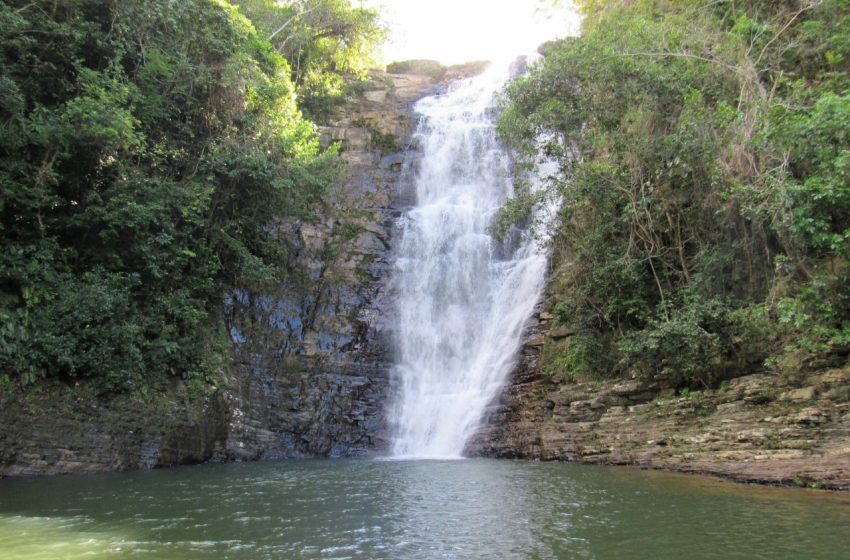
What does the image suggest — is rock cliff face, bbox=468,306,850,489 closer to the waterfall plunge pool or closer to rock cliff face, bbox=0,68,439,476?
the waterfall plunge pool

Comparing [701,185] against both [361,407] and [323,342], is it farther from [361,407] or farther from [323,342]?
[323,342]

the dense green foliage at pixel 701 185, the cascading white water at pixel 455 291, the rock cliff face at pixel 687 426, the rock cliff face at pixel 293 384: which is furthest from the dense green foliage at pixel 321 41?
the rock cliff face at pixel 687 426

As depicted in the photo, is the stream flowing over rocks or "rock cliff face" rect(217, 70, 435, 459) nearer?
the stream flowing over rocks

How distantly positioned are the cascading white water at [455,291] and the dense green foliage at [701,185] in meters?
2.62

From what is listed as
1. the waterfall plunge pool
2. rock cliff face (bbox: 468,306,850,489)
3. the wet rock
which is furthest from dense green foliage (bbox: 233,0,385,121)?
the wet rock

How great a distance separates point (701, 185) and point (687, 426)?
16.0 ft

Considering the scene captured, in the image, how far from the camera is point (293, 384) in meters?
16.4

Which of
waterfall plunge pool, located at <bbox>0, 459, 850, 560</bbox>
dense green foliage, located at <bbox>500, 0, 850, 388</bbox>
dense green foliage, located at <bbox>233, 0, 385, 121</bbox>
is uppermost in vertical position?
dense green foliage, located at <bbox>233, 0, 385, 121</bbox>

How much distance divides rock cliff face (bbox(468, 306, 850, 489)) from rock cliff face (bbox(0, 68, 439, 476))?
14.2 ft

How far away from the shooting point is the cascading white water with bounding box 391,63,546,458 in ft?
51.8

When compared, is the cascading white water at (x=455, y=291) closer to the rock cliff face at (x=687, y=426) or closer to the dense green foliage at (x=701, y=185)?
the rock cliff face at (x=687, y=426)

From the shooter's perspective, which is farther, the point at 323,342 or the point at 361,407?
the point at 323,342

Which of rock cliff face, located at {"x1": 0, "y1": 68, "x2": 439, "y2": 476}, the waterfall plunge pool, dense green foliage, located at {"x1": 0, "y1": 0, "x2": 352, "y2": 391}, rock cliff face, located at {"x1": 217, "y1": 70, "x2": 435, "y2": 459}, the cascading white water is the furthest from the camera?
the cascading white water

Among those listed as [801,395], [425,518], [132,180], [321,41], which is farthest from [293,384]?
[321,41]
